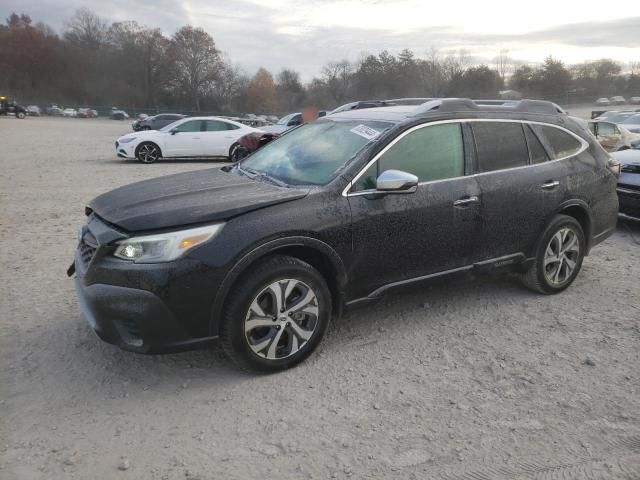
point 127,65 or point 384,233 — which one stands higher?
point 127,65

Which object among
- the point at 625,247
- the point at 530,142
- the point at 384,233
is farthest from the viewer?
the point at 625,247

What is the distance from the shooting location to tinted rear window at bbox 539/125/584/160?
15.5 ft

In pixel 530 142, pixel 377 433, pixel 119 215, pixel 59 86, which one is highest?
pixel 59 86

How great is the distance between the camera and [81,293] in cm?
341

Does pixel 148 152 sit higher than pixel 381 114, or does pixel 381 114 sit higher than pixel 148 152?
pixel 381 114

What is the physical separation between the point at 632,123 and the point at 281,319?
700 inches

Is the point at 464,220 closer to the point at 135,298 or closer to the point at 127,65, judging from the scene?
the point at 135,298

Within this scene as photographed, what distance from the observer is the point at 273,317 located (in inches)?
133

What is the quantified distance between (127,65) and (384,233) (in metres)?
106

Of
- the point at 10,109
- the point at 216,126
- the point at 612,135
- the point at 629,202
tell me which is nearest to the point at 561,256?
the point at 629,202

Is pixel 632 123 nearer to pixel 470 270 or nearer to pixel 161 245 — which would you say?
pixel 470 270

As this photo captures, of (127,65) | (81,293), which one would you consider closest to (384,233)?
(81,293)

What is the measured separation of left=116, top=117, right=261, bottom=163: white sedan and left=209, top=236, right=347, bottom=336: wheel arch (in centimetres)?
1335

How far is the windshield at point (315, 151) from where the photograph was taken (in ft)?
12.8
